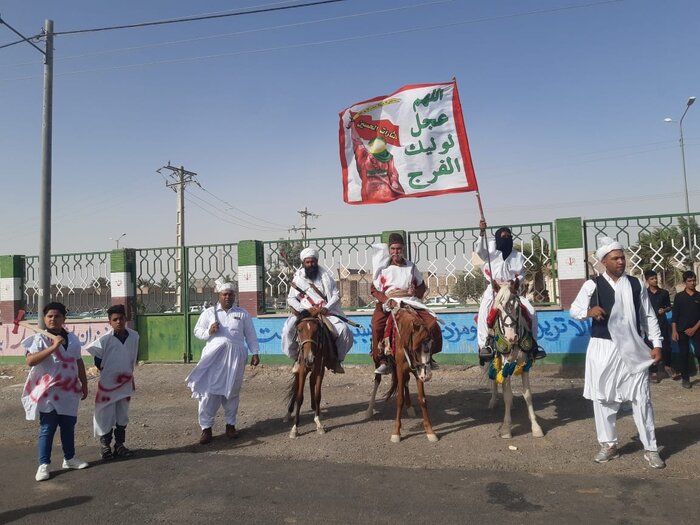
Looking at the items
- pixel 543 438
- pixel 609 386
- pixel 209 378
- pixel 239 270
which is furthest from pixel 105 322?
pixel 609 386

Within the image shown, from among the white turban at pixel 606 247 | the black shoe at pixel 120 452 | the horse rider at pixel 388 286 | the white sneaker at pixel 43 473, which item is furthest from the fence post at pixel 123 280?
the white turban at pixel 606 247

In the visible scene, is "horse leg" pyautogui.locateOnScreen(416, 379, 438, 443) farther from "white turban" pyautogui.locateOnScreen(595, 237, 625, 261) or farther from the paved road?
"white turban" pyautogui.locateOnScreen(595, 237, 625, 261)

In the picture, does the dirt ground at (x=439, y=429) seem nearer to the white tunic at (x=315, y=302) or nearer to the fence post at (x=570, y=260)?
the white tunic at (x=315, y=302)

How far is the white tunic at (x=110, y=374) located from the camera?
5.77m

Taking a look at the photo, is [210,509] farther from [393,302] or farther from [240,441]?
[393,302]

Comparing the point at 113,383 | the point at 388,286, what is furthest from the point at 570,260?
the point at 113,383

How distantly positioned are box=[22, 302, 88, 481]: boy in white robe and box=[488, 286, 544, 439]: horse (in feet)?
14.7

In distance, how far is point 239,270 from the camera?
11.5m

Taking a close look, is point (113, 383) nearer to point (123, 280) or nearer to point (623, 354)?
point (623, 354)

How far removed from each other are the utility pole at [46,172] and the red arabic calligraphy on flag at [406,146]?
674cm

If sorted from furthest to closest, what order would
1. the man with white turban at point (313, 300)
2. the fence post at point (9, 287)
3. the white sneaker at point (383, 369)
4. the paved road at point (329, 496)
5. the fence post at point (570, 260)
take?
the fence post at point (9, 287) → the fence post at point (570, 260) → the man with white turban at point (313, 300) → the white sneaker at point (383, 369) → the paved road at point (329, 496)

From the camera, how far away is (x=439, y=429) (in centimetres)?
647

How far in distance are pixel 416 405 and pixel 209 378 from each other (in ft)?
10.2

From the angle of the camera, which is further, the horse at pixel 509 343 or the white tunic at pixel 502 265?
the white tunic at pixel 502 265
